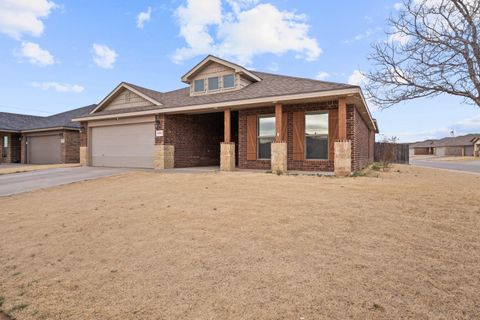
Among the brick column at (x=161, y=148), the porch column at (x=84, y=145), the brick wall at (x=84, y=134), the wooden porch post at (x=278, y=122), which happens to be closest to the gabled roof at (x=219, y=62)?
the brick column at (x=161, y=148)

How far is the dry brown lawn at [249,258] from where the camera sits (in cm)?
262

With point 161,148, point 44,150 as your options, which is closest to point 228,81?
point 161,148

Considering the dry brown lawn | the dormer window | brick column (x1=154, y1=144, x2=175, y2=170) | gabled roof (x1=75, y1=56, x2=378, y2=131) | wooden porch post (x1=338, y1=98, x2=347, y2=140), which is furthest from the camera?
the dormer window

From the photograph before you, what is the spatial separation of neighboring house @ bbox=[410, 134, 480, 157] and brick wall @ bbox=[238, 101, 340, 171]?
54380 millimetres

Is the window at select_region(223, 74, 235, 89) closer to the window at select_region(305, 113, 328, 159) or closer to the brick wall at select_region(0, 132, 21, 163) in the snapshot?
the window at select_region(305, 113, 328, 159)

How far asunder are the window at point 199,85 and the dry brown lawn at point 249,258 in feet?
35.3

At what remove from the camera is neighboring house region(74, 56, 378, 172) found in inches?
460

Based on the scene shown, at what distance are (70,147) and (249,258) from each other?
74.8 feet

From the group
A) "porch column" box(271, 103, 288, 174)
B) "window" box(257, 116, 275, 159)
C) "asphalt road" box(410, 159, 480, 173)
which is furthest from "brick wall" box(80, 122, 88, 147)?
"asphalt road" box(410, 159, 480, 173)

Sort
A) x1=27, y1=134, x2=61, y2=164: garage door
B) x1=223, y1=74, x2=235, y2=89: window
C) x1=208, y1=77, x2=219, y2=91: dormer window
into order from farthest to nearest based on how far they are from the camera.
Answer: x1=27, y1=134, x2=61, y2=164: garage door → x1=208, y1=77, x2=219, y2=91: dormer window → x1=223, y1=74, x2=235, y2=89: window

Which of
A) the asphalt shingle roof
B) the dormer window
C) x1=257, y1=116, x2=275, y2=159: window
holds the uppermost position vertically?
the dormer window

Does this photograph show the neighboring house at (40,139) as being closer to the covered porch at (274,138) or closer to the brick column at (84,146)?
the brick column at (84,146)

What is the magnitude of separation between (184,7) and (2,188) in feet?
32.1

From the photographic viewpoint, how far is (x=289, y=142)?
41.8 ft
